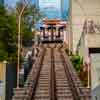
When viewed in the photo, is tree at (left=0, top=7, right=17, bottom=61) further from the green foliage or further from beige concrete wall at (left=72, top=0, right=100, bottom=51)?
beige concrete wall at (left=72, top=0, right=100, bottom=51)

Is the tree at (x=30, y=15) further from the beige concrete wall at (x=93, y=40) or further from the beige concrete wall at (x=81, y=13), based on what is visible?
the beige concrete wall at (x=93, y=40)

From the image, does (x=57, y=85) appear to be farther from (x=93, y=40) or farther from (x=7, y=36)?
(x=93, y=40)

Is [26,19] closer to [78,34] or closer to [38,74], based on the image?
[78,34]

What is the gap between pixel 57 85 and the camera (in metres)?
33.8

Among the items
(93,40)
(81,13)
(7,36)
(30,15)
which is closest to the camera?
(7,36)

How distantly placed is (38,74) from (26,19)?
31978 millimetres

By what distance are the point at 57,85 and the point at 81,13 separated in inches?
864

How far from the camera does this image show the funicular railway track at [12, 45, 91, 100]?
28170 millimetres

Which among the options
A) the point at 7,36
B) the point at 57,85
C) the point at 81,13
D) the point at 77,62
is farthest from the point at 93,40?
the point at 7,36

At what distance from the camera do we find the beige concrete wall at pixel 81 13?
54.0 meters

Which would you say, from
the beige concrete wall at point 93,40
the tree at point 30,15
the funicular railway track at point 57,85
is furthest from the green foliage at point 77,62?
the tree at point 30,15

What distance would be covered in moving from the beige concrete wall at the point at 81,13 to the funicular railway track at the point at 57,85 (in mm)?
6881

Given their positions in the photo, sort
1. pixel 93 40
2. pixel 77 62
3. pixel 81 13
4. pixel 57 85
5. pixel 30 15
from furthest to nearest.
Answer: pixel 30 15 → pixel 81 13 → pixel 93 40 → pixel 77 62 → pixel 57 85

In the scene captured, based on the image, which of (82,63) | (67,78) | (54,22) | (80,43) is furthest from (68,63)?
(54,22)
